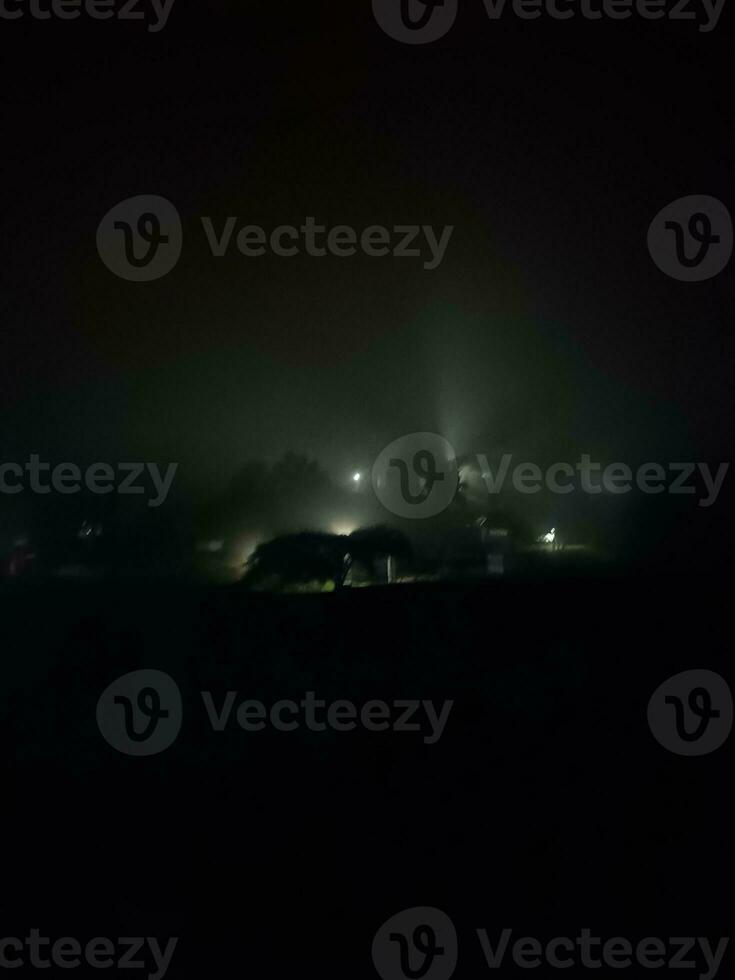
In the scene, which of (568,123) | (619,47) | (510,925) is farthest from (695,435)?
(510,925)

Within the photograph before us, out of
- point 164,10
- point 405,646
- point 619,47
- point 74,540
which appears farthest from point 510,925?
point 164,10

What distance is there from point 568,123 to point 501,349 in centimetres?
51

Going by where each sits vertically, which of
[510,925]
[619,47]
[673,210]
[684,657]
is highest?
[619,47]

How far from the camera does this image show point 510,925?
1900mm

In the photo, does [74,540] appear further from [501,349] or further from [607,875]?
[607,875]

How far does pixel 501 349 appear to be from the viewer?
1922 millimetres

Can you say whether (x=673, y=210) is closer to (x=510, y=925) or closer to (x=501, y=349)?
(x=501, y=349)

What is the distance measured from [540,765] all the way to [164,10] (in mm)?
1790

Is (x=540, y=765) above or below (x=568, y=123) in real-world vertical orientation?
below

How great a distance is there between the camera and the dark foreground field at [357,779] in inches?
74.2

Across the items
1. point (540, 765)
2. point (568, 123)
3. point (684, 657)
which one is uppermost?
point (568, 123)

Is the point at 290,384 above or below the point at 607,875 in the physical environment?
above

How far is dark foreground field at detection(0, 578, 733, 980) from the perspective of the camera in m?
1.88

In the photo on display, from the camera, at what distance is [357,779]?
1.90m
